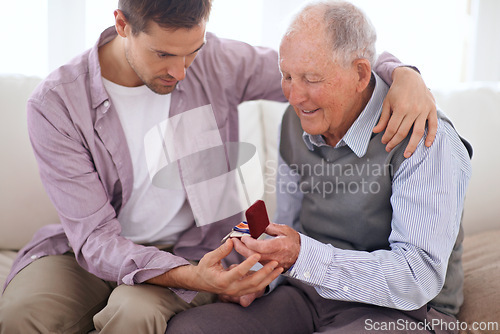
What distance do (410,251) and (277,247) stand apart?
0.31 meters

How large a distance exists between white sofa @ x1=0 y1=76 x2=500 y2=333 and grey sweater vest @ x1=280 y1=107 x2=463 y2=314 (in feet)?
1.41

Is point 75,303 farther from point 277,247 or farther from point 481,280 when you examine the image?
point 481,280

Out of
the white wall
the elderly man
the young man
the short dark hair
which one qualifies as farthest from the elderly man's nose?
the white wall

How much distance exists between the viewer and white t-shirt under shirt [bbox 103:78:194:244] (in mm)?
1498

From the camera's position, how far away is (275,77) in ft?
5.41

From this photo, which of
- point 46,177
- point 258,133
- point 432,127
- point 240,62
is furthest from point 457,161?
point 46,177

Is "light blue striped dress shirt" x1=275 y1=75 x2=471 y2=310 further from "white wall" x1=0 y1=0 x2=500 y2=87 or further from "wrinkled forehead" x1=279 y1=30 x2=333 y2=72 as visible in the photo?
"white wall" x1=0 y1=0 x2=500 y2=87

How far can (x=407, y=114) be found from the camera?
3.92ft

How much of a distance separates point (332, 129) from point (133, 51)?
599mm

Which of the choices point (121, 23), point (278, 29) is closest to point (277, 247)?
point (121, 23)

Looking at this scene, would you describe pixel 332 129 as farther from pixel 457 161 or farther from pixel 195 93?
pixel 195 93

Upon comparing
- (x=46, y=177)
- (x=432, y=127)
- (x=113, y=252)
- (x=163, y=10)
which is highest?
(x=163, y=10)

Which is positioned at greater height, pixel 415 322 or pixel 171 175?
pixel 171 175

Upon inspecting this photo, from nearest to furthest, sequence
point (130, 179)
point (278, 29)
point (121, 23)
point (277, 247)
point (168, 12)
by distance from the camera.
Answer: point (277, 247) < point (168, 12) < point (121, 23) < point (130, 179) < point (278, 29)
